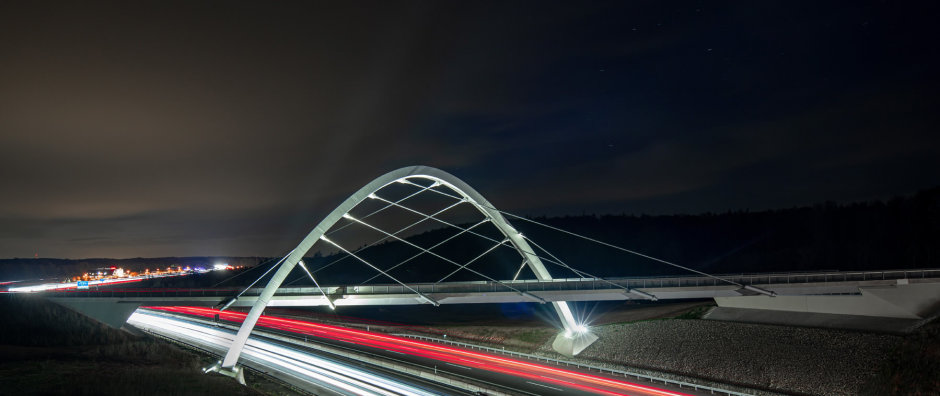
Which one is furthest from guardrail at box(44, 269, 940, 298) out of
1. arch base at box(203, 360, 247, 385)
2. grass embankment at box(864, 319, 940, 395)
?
grass embankment at box(864, 319, 940, 395)

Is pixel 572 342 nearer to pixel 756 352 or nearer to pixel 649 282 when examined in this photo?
pixel 649 282

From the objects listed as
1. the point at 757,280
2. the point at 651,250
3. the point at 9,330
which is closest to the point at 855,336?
the point at 757,280

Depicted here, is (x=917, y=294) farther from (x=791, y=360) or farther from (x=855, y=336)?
(x=791, y=360)

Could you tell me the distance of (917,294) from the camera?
40281 millimetres

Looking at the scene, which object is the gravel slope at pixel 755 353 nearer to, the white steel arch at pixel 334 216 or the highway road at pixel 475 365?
the highway road at pixel 475 365

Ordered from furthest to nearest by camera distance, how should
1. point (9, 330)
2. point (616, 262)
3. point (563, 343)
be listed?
point (616, 262) < point (9, 330) < point (563, 343)

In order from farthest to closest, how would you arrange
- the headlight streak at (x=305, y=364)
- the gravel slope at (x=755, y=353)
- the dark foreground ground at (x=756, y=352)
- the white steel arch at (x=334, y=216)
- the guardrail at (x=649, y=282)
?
the guardrail at (x=649, y=282), the white steel arch at (x=334, y=216), the headlight streak at (x=305, y=364), the gravel slope at (x=755, y=353), the dark foreground ground at (x=756, y=352)

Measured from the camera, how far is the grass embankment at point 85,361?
34906 millimetres

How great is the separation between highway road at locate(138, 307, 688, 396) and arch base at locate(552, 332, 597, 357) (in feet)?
18.6

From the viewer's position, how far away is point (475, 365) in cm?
4338

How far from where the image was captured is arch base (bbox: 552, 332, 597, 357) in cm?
4888

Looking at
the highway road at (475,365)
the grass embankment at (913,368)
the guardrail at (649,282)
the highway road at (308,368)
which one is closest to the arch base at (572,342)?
the highway road at (475,365)

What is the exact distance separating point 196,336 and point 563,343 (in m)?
37.2

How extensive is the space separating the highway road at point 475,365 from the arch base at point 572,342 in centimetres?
567
